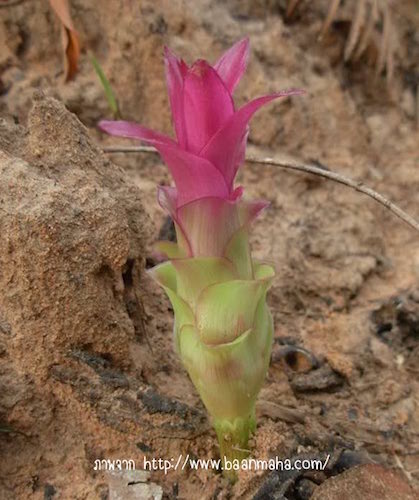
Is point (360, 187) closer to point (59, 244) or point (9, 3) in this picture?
point (59, 244)

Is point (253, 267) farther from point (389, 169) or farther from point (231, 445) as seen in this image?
point (389, 169)

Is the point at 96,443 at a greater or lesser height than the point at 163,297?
lesser

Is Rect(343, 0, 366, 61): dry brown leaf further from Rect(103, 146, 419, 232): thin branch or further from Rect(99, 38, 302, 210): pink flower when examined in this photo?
Rect(99, 38, 302, 210): pink flower

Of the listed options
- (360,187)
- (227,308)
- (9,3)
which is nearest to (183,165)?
(227,308)

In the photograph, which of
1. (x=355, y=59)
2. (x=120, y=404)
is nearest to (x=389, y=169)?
(x=355, y=59)

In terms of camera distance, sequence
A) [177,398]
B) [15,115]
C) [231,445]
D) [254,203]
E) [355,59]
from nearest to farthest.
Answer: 1. [254,203]
2. [231,445]
3. [177,398]
4. [15,115]
5. [355,59]

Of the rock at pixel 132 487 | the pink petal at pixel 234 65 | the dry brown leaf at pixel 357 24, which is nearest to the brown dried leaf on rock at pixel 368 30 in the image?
the dry brown leaf at pixel 357 24
